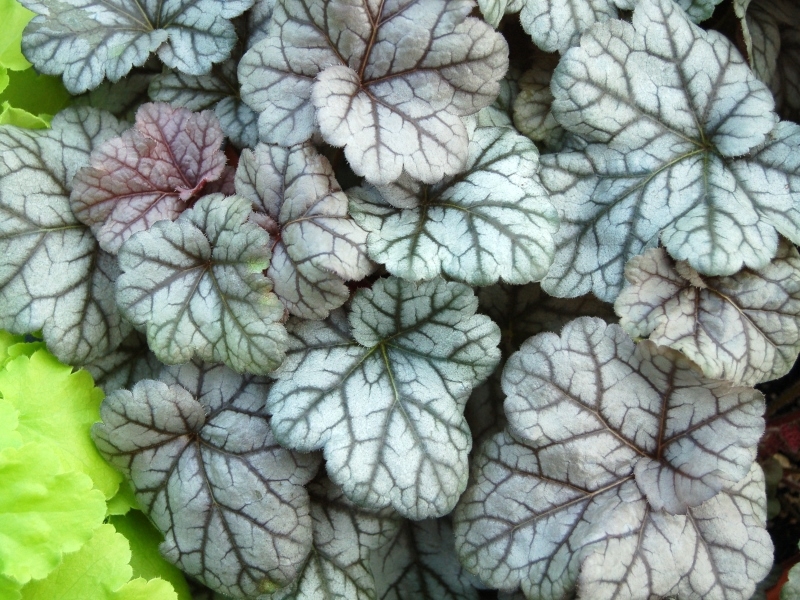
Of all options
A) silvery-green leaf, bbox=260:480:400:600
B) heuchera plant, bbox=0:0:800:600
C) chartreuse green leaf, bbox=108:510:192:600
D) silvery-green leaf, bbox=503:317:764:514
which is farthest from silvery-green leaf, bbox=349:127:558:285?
chartreuse green leaf, bbox=108:510:192:600

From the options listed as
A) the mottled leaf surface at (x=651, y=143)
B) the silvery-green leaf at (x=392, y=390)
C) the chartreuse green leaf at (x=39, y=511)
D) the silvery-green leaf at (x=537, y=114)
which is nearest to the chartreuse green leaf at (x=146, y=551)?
the chartreuse green leaf at (x=39, y=511)

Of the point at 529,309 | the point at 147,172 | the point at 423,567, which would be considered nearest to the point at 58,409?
the point at 147,172

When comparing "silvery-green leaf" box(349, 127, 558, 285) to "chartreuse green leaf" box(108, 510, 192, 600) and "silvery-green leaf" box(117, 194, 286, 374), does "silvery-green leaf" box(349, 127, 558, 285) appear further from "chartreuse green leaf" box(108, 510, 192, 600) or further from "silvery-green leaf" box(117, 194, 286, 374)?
"chartreuse green leaf" box(108, 510, 192, 600)

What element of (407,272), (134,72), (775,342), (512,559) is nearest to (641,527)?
(512,559)

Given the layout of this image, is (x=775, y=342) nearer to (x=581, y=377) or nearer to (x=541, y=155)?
(x=581, y=377)

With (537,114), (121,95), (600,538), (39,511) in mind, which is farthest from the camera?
(121,95)

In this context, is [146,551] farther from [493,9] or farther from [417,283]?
[493,9]

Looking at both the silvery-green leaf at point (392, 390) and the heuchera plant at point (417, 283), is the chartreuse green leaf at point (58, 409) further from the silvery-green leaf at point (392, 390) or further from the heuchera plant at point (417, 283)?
the silvery-green leaf at point (392, 390)
